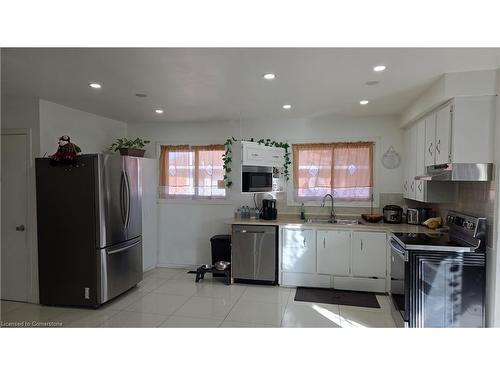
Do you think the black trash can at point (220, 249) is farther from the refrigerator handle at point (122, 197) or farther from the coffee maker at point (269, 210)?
the refrigerator handle at point (122, 197)

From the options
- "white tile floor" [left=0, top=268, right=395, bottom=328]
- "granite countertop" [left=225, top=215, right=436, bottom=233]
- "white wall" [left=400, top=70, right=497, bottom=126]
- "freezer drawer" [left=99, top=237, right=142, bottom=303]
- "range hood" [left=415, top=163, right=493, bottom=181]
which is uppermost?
"white wall" [left=400, top=70, right=497, bottom=126]

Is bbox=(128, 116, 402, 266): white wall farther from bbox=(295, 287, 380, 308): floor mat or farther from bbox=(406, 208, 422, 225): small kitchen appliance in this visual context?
bbox=(295, 287, 380, 308): floor mat

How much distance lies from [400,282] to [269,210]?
2.00 meters

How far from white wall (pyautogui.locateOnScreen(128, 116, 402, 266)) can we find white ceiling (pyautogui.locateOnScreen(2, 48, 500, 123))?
1.64ft

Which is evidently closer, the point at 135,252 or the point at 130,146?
the point at 135,252

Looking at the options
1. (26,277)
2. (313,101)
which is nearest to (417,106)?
(313,101)

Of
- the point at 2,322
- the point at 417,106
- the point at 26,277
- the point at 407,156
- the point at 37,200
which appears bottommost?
the point at 2,322

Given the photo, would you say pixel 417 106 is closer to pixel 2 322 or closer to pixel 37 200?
pixel 37 200

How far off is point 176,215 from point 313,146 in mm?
2582

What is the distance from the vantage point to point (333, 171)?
448 cm

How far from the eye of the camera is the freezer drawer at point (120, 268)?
338 centimetres

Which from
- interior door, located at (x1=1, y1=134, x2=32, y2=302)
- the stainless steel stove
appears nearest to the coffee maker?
the stainless steel stove

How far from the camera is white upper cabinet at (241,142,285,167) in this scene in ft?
12.8

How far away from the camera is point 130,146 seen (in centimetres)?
441
